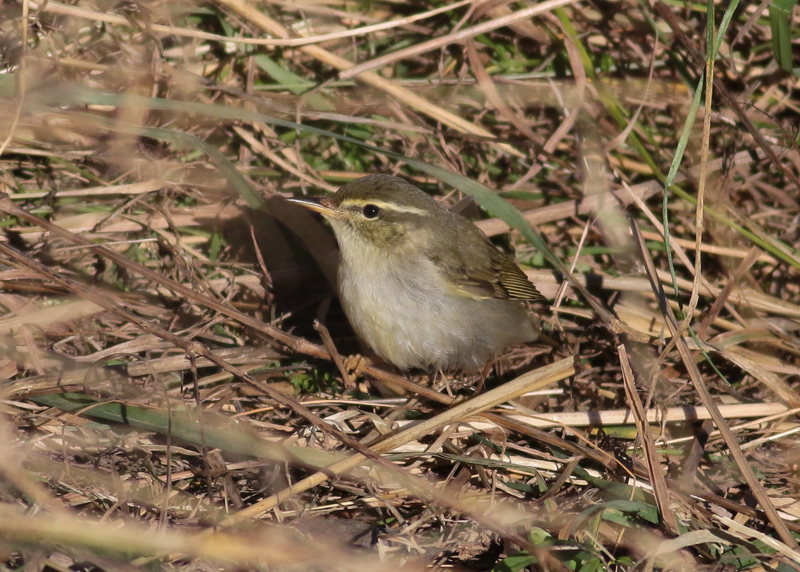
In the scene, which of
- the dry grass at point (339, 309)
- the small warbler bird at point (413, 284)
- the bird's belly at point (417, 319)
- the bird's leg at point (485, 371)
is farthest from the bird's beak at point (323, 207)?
the bird's leg at point (485, 371)

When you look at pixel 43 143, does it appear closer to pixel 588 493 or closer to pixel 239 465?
pixel 239 465

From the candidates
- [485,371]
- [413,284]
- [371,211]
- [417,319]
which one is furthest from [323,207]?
[485,371]

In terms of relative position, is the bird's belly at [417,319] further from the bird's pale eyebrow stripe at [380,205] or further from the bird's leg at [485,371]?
the bird's pale eyebrow stripe at [380,205]

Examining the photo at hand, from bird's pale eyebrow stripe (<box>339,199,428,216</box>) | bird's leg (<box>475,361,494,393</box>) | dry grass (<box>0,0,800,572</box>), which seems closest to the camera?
dry grass (<box>0,0,800,572</box>)

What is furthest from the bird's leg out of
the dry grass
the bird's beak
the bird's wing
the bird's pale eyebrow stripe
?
the bird's beak

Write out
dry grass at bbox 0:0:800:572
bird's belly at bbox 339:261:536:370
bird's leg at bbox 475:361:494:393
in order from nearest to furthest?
dry grass at bbox 0:0:800:572 → bird's belly at bbox 339:261:536:370 → bird's leg at bbox 475:361:494:393

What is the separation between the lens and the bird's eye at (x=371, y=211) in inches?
161

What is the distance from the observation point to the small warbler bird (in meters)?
3.95

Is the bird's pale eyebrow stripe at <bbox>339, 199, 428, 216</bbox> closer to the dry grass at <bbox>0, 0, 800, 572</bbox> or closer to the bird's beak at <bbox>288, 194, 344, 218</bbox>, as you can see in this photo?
→ the bird's beak at <bbox>288, 194, 344, 218</bbox>

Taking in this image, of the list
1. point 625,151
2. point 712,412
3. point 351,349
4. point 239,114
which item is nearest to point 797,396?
point 712,412

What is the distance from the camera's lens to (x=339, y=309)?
483 cm

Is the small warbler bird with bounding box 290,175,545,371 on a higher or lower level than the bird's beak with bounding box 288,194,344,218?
lower

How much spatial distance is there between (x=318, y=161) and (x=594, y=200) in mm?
1957

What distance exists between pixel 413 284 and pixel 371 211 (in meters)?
0.50
